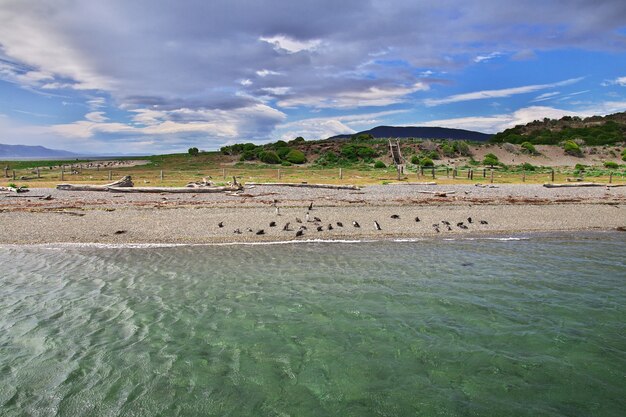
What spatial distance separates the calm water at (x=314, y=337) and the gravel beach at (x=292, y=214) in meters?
4.30

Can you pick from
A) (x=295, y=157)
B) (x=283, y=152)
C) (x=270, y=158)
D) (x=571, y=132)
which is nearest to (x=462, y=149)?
(x=295, y=157)

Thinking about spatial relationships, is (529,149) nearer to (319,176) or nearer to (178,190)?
(319,176)

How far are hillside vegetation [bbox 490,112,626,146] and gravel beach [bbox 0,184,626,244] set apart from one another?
191ft

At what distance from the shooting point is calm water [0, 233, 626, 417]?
18.1ft

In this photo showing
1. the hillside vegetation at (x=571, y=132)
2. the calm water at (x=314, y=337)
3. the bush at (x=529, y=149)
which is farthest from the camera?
the hillside vegetation at (x=571, y=132)

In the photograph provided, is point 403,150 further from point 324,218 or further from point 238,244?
point 238,244

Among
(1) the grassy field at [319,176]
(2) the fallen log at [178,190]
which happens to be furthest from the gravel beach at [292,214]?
(1) the grassy field at [319,176]

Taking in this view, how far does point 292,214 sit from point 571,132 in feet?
296

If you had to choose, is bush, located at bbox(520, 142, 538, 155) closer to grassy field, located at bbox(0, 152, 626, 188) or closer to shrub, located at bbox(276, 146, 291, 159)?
grassy field, located at bbox(0, 152, 626, 188)

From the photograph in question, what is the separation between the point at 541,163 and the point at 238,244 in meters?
65.6

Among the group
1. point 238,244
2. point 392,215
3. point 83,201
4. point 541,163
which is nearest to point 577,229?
point 392,215

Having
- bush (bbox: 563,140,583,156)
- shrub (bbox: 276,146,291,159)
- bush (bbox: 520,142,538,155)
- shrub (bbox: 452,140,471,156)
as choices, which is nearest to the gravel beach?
shrub (bbox: 452,140,471,156)

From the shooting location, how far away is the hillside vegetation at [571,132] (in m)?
79.2

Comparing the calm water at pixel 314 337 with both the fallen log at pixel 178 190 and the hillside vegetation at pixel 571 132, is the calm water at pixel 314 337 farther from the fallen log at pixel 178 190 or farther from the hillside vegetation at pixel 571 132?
the hillside vegetation at pixel 571 132
